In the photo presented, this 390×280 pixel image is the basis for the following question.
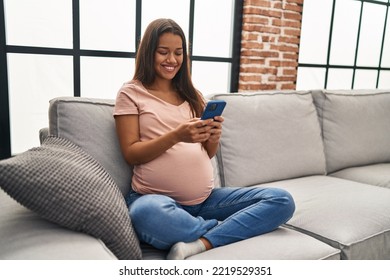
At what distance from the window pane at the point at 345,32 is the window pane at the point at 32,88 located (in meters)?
2.43

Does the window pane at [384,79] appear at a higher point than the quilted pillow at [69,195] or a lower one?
higher

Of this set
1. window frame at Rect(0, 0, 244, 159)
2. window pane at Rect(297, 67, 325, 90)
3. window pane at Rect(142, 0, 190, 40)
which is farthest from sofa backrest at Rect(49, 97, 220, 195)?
window pane at Rect(297, 67, 325, 90)

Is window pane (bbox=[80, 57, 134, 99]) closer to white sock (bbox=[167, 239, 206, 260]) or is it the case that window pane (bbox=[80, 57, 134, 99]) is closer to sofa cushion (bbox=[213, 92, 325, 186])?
sofa cushion (bbox=[213, 92, 325, 186])

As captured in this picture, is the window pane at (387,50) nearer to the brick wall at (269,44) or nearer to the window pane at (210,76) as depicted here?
the brick wall at (269,44)

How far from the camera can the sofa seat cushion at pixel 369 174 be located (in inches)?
83.3

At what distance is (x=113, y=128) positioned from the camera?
5.09 feet

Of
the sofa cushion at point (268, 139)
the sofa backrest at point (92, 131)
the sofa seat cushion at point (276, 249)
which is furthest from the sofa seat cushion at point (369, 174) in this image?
the sofa backrest at point (92, 131)

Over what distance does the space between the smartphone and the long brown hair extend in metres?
0.24

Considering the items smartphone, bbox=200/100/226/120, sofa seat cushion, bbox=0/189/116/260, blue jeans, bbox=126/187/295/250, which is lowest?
blue jeans, bbox=126/187/295/250

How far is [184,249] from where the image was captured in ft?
3.99

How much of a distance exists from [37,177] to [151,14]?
1.74m

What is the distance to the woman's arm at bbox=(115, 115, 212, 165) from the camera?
1.36 metres
